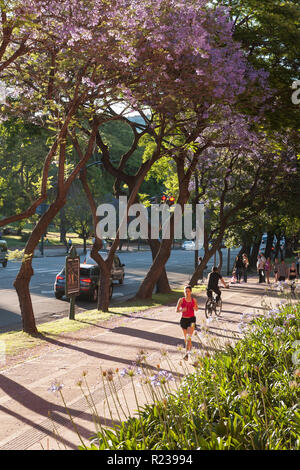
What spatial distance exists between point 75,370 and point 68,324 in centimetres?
614

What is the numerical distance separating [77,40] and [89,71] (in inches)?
110

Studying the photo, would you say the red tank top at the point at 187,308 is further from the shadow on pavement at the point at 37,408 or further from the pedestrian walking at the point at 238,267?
the pedestrian walking at the point at 238,267

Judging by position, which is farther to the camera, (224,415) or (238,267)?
(238,267)

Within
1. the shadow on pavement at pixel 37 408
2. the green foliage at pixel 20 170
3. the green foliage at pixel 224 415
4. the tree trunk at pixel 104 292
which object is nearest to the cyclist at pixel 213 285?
the tree trunk at pixel 104 292

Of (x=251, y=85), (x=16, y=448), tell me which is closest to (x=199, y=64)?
(x=251, y=85)

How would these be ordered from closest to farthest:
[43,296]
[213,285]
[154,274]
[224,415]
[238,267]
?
1. [224,415]
2. [213,285]
3. [154,274]
4. [43,296]
5. [238,267]

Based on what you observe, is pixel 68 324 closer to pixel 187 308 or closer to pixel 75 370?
pixel 187 308

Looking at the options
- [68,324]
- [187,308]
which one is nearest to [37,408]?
[187,308]

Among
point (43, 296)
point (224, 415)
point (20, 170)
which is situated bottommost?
point (43, 296)

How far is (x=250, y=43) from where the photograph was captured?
58.6 feet

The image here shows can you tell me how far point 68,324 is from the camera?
670 inches

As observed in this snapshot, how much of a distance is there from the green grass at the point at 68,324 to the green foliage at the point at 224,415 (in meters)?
6.69

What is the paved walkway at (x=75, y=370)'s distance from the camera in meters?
7.55

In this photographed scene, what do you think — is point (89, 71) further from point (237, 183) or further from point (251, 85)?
point (237, 183)
